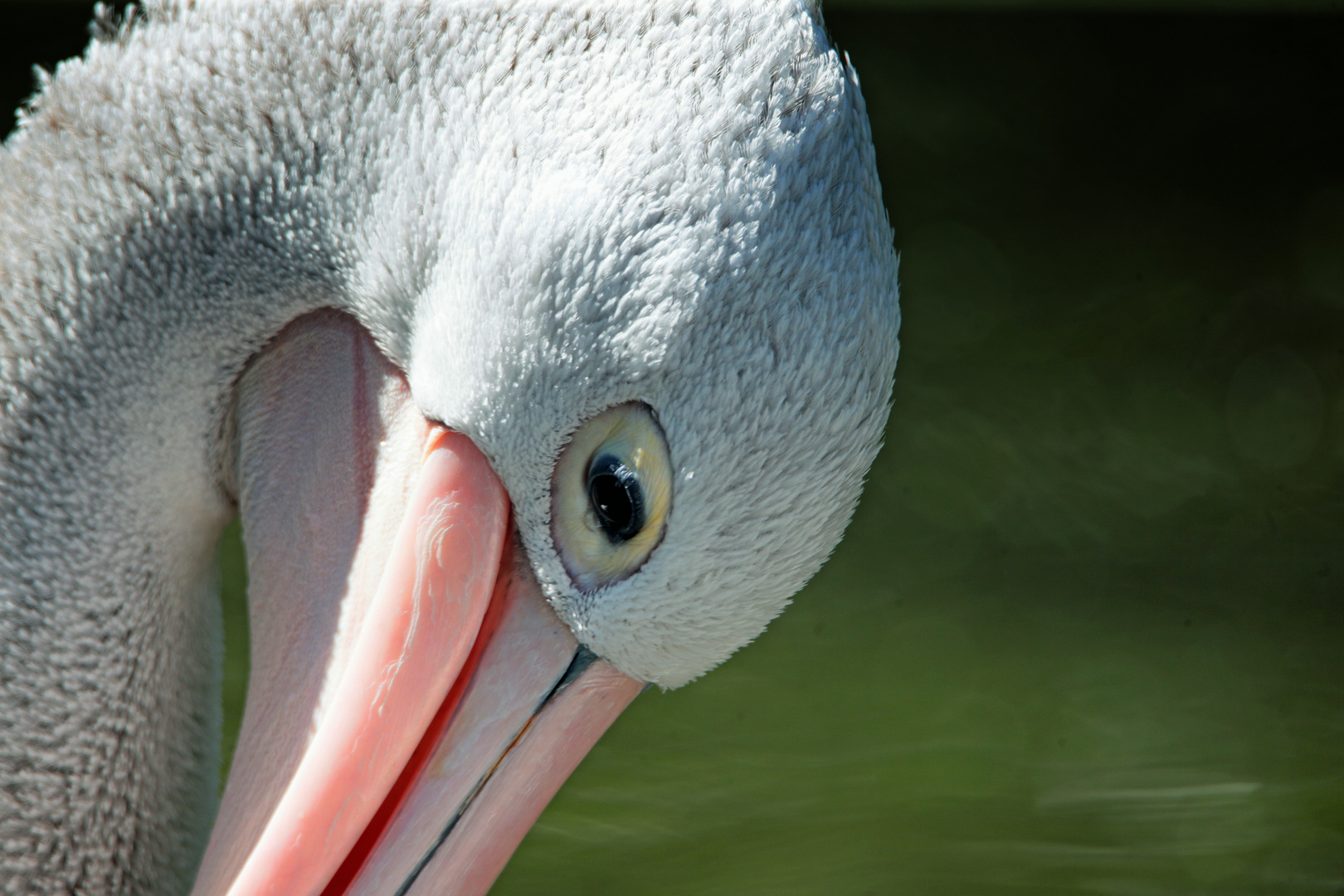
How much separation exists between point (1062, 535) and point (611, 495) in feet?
5.71

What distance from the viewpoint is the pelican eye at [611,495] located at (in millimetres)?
774

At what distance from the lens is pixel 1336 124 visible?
3.23 meters

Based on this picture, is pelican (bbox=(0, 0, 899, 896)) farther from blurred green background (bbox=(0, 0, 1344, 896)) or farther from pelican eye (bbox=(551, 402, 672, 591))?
blurred green background (bbox=(0, 0, 1344, 896))

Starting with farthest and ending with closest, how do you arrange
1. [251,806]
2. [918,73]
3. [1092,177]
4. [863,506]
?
[918,73] < [1092,177] < [863,506] < [251,806]

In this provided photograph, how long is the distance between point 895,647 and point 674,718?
0.39 m

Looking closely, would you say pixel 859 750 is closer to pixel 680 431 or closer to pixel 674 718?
pixel 674 718

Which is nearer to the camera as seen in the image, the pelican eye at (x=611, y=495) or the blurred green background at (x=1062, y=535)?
the pelican eye at (x=611, y=495)

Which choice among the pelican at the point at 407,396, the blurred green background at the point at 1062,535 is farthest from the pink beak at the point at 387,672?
the blurred green background at the point at 1062,535

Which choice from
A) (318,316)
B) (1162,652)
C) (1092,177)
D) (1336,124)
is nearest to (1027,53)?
(1092,177)

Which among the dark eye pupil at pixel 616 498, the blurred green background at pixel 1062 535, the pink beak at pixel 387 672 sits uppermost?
the blurred green background at pixel 1062 535

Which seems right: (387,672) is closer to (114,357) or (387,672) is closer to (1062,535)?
(114,357)

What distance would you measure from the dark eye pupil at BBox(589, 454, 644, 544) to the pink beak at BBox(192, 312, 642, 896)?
0.25 feet

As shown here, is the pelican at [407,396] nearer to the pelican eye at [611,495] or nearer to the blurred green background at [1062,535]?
the pelican eye at [611,495]

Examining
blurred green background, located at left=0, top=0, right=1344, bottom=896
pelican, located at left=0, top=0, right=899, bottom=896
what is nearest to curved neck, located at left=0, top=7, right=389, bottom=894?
pelican, located at left=0, top=0, right=899, bottom=896
